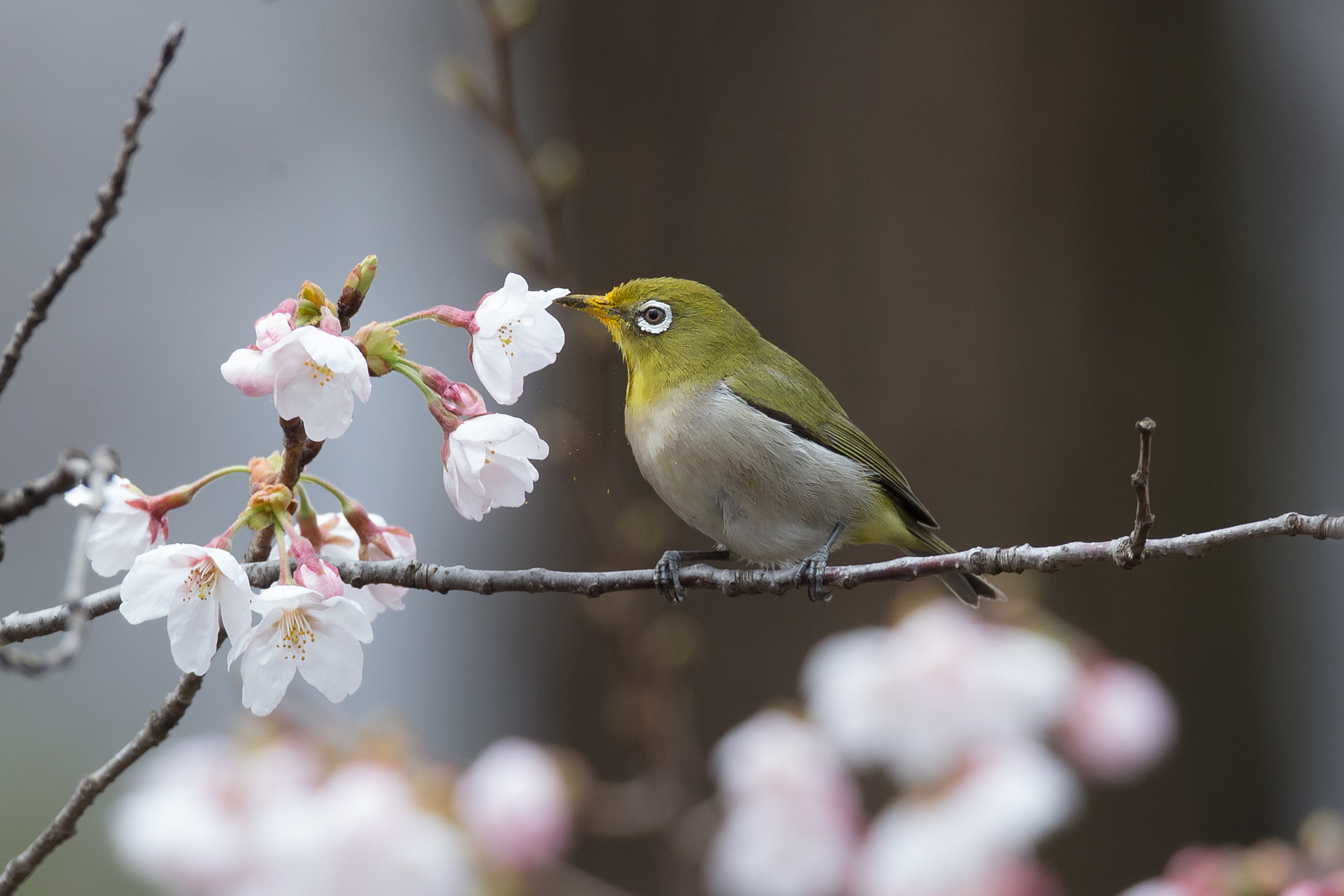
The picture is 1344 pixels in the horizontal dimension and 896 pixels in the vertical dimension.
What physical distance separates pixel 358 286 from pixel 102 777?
0.30 meters

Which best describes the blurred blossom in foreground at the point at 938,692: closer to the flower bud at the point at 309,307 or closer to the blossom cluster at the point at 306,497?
the blossom cluster at the point at 306,497

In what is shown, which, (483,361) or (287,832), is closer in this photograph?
(483,361)

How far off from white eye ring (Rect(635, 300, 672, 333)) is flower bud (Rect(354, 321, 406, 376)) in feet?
1.09

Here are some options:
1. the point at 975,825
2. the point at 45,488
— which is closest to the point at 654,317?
the point at 45,488

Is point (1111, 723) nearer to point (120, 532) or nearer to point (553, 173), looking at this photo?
point (553, 173)

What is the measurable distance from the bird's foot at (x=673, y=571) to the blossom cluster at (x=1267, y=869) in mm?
502

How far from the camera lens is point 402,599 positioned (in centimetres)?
72

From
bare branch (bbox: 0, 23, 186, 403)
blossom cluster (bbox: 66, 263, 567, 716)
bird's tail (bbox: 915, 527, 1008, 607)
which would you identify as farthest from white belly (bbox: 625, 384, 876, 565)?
bare branch (bbox: 0, 23, 186, 403)

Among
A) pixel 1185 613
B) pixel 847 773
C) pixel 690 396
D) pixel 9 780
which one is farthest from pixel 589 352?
pixel 9 780

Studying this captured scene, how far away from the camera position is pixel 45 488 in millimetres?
462

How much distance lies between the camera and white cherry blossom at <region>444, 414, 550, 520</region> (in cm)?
63

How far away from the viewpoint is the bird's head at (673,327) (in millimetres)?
930

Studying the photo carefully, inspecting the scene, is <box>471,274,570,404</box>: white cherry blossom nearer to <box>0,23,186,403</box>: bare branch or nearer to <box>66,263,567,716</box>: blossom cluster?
<box>66,263,567,716</box>: blossom cluster

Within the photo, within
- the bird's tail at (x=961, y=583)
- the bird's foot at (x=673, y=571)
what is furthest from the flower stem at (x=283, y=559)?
the bird's tail at (x=961, y=583)
